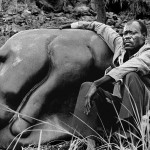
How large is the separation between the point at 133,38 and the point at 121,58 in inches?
7.8

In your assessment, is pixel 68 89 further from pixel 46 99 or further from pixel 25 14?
pixel 25 14

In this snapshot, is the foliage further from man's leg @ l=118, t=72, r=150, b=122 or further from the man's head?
man's leg @ l=118, t=72, r=150, b=122

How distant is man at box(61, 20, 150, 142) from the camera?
114 inches

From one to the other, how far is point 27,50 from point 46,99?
0.49 m

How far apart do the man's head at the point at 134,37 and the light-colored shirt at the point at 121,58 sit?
0.24 feet

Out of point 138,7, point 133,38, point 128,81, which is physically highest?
point 133,38

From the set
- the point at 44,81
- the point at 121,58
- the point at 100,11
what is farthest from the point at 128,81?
the point at 100,11

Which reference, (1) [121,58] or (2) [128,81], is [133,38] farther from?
(2) [128,81]

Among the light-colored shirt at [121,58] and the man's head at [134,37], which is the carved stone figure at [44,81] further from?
the man's head at [134,37]

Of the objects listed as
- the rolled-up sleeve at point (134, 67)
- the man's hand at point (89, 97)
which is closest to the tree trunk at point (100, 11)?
the rolled-up sleeve at point (134, 67)

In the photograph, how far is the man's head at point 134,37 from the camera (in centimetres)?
324

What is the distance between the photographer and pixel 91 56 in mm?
3594

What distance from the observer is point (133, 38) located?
3.24m

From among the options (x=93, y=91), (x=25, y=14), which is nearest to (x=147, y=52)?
(x=93, y=91)
